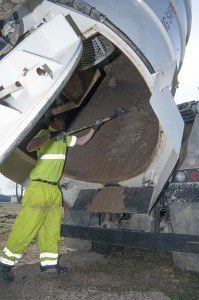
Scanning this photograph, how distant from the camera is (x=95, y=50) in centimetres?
289

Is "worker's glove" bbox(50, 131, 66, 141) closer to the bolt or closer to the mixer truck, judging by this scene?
the mixer truck

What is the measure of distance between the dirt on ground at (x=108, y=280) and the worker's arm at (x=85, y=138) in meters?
1.30

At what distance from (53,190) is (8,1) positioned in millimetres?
2073

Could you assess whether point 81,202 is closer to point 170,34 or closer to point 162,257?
point 162,257

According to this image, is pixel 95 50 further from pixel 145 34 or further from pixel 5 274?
pixel 5 274

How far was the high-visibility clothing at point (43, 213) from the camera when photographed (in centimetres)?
311

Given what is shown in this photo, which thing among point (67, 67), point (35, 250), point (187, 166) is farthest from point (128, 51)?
point (35, 250)

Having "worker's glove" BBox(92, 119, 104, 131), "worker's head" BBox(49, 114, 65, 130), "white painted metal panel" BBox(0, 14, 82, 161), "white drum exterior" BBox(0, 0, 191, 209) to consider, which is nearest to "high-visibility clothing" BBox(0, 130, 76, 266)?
"worker's head" BBox(49, 114, 65, 130)

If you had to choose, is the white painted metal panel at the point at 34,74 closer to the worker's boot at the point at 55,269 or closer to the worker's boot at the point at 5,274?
the worker's boot at the point at 5,274

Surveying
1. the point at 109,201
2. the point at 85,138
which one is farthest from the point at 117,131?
the point at 109,201

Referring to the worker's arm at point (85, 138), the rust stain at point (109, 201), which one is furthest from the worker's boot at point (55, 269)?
the worker's arm at point (85, 138)

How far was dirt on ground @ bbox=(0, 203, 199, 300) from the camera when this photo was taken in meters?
2.64

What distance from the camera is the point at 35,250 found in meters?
4.46

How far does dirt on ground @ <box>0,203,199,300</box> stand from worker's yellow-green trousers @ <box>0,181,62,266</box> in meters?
0.22
